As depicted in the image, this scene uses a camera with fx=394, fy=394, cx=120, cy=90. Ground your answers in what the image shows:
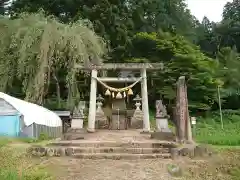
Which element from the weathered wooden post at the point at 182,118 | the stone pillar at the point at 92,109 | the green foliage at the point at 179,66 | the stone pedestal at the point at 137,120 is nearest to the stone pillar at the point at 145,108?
the stone pedestal at the point at 137,120

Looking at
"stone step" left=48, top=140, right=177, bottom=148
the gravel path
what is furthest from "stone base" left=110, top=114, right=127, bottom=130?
the gravel path

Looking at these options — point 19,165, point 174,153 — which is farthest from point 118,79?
point 19,165

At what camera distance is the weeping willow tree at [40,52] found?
19.2 m

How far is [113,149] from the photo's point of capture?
1062 centimetres

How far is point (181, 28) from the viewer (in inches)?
1232

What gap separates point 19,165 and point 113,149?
258 cm

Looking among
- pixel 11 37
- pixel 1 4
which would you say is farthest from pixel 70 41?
pixel 1 4

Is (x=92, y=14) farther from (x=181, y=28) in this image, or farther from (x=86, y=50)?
(x=181, y=28)

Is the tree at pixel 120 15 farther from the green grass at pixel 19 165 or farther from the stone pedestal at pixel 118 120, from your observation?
the green grass at pixel 19 165

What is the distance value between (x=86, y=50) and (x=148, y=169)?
40.5 ft

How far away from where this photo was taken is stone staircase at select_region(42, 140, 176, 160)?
33.4 ft

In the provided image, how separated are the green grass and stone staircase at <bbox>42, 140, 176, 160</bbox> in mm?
741

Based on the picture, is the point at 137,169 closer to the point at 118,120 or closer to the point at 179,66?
the point at 118,120

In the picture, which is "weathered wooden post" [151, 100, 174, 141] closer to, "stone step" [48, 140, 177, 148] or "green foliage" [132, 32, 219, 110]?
"stone step" [48, 140, 177, 148]
